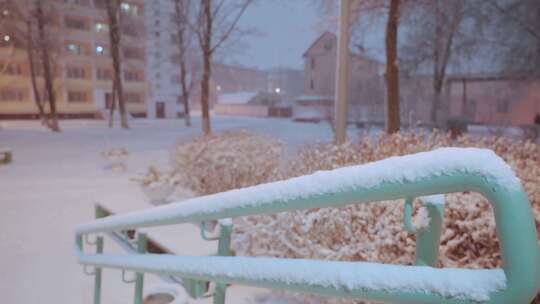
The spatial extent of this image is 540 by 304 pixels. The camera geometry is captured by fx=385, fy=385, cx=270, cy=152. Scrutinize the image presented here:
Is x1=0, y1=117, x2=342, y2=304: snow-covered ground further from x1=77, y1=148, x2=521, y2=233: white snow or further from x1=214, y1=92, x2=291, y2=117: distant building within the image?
x1=214, y1=92, x2=291, y2=117: distant building

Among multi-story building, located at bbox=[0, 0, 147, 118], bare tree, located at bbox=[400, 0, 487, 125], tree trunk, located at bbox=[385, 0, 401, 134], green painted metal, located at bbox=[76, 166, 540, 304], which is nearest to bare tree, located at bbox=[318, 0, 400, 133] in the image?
tree trunk, located at bbox=[385, 0, 401, 134]

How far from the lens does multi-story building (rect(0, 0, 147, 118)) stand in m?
36.1

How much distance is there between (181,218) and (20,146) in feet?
55.9

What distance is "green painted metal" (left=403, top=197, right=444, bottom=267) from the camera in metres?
1.02

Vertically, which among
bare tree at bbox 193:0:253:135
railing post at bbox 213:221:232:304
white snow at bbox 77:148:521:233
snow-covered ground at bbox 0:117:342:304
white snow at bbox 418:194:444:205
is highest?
bare tree at bbox 193:0:253:135

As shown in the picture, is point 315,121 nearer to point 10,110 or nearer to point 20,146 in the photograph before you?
point 20,146

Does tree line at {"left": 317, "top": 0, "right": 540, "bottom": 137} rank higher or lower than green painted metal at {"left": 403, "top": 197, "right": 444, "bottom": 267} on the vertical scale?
higher

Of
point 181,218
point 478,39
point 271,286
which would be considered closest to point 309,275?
point 271,286

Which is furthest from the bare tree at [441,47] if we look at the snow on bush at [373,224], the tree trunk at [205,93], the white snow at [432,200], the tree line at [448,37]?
the white snow at [432,200]

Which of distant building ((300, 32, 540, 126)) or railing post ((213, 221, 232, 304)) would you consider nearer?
railing post ((213, 221, 232, 304))

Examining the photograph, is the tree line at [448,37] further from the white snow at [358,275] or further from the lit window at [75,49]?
the lit window at [75,49]

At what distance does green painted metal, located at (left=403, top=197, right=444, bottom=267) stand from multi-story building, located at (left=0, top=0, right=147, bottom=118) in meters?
36.1

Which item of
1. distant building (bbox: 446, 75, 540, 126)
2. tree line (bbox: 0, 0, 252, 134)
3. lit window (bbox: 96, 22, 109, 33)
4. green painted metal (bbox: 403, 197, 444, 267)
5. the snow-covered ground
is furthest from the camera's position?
lit window (bbox: 96, 22, 109, 33)

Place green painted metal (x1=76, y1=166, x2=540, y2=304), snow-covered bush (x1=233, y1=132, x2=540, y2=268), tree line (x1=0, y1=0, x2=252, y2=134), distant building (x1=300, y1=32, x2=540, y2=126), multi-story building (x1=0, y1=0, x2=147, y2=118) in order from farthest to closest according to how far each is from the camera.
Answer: multi-story building (x1=0, y1=0, x2=147, y2=118) → distant building (x1=300, y1=32, x2=540, y2=126) → tree line (x1=0, y1=0, x2=252, y2=134) → snow-covered bush (x1=233, y1=132, x2=540, y2=268) → green painted metal (x1=76, y1=166, x2=540, y2=304)
